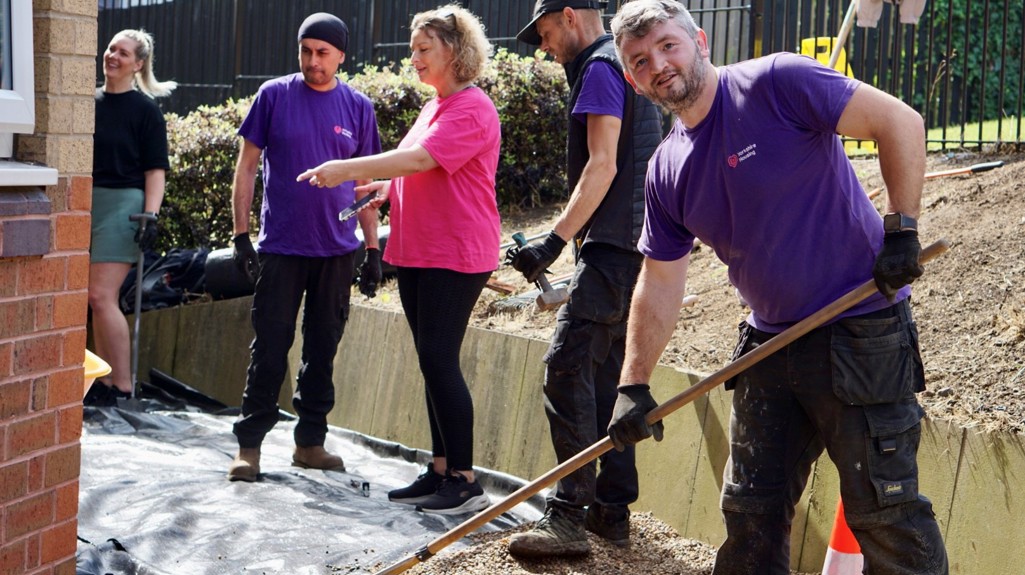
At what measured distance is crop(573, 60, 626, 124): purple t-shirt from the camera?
4543mm

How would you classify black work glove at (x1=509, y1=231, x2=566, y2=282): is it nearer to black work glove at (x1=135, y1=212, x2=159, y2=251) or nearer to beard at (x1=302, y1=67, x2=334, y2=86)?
beard at (x1=302, y1=67, x2=334, y2=86)

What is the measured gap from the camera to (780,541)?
11.7 ft

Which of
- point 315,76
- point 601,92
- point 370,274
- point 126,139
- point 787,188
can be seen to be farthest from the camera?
point 126,139

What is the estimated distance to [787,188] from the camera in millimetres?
3346

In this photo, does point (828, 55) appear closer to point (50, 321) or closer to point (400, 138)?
point (400, 138)

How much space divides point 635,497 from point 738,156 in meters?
2.01

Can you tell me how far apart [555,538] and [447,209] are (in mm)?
1523

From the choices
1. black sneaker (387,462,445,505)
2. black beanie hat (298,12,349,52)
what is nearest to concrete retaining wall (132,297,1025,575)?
black sneaker (387,462,445,505)

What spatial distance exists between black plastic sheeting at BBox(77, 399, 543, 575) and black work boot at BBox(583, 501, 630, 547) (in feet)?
1.73

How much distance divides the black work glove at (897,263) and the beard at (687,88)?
693 mm

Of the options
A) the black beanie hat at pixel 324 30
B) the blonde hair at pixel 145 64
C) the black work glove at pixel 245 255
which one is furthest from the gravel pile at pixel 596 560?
the blonde hair at pixel 145 64

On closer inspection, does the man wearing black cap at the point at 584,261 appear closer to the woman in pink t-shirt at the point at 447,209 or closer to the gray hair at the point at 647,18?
the woman in pink t-shirt at the point at 447,209

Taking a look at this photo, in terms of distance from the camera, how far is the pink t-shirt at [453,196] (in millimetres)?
5230

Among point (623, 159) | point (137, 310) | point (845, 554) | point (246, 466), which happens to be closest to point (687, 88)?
point (623, 159)
